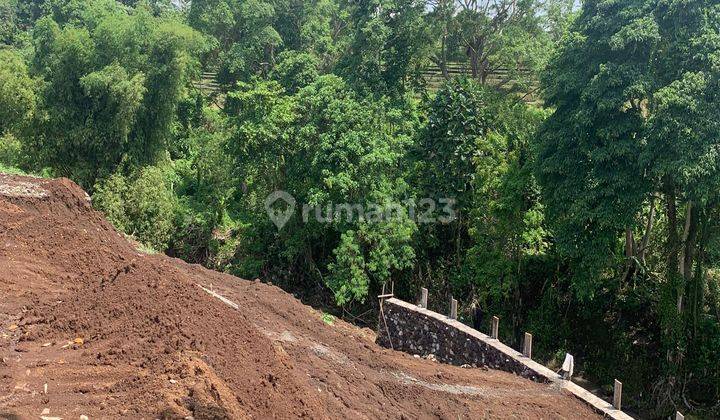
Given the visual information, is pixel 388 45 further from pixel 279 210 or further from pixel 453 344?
pixel 453 344

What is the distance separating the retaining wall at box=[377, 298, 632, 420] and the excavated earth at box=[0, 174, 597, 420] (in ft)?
0.90

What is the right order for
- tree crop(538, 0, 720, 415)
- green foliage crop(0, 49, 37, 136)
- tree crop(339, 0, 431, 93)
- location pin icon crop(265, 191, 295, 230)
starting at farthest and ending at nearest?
green foliage crop(0, 49, 37, 136) < tree crop(339, 0, 431, 93) < location pin icon crop(265, 191, 295, 230) < tree crop(538, 0, 720, 415)

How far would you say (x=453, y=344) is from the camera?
1091 cm

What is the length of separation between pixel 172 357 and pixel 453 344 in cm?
627

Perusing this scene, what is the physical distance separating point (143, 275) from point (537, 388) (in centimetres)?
541

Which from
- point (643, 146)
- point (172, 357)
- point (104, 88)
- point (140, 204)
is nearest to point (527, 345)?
point (643, 146)

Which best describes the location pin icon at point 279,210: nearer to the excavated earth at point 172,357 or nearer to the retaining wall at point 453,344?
the retaining wall at point 453,344

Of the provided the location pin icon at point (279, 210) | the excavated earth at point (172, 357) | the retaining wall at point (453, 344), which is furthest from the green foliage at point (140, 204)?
the retaining wall at point (453, 344)

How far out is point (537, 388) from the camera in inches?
341

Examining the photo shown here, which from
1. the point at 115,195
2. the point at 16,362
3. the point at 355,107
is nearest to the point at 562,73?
the point at 355,107

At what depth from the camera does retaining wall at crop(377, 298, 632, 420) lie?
888 centimetres

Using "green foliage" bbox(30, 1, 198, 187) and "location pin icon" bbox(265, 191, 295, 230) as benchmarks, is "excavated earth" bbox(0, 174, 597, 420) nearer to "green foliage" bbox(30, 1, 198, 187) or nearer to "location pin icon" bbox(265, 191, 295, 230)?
"location pin icon" bbox(265, 191, 295, 230)

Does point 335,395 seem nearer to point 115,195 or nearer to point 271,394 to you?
point 271,394

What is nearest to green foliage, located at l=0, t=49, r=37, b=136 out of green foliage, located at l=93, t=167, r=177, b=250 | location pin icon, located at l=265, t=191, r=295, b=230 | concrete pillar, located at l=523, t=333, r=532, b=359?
green foliage, located at l=93, t=167, r=177, b=250
